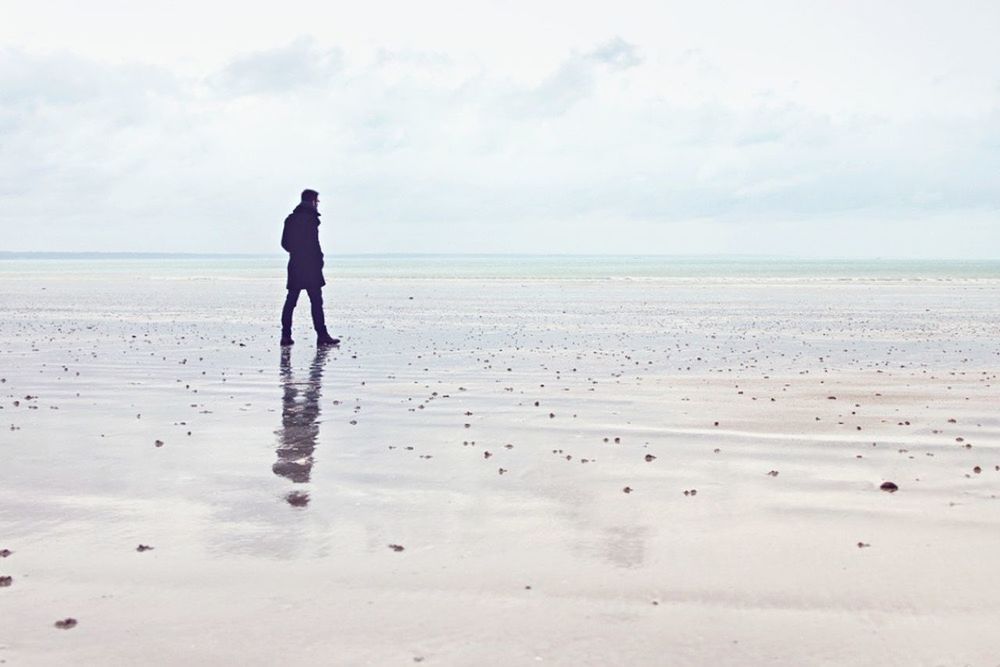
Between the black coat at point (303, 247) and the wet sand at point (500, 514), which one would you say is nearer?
the wet sand at point (500, 514)

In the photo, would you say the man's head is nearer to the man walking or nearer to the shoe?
the man walking

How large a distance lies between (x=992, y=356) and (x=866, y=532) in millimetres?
14203

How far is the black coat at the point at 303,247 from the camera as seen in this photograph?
2253 centimetres

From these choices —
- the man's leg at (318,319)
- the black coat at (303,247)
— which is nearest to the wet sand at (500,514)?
the man's leg at (318,319)

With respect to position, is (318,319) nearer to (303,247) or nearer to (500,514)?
(303,247)

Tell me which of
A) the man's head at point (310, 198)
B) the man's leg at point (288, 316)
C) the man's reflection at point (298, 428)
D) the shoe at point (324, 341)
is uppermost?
the man's head at point (310, 198)

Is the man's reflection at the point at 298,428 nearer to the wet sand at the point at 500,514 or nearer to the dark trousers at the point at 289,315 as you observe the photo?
the wet sand at the point at 500,514

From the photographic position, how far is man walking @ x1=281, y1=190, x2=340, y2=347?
22.4m

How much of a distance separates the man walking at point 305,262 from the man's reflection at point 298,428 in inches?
162

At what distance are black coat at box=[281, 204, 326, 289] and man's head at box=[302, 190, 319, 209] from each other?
7 cm

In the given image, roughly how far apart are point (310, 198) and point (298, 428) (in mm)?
12149

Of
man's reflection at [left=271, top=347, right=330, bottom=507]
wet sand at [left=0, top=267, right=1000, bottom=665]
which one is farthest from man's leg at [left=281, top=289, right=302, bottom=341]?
wet sand at [left=0, top=267, right=1000, bottom=665]

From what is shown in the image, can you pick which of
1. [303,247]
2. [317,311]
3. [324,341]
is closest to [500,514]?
[324,341]

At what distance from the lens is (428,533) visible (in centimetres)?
705
